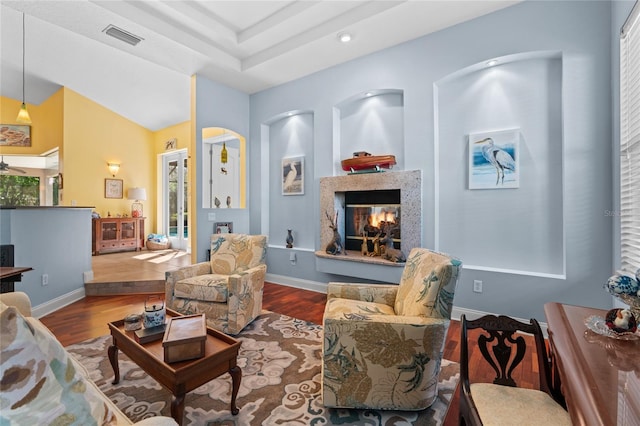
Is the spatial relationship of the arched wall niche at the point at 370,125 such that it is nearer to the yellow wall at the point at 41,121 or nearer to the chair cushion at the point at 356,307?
the chair cushion at the point at 356,307

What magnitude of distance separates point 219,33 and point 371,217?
2.98 m

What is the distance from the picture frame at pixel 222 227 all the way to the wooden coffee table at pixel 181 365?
2.62m

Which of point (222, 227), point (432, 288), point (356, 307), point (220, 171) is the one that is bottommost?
point (356, 307)

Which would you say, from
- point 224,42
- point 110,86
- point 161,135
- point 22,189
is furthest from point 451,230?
point 22,189

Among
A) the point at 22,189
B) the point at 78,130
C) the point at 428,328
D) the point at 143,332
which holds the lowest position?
the point at 143,332

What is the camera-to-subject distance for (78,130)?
6094mm

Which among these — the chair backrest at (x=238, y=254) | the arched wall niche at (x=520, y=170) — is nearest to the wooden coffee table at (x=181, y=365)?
the chair backrest at (x=238, y=254)

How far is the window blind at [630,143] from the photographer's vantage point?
1.88 metres

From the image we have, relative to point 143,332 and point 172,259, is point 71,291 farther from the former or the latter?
point 143,332

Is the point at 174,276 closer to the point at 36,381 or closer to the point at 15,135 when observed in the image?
the point at 36,381

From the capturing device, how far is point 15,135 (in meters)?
6.69

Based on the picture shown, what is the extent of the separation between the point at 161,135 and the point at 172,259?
3.61m

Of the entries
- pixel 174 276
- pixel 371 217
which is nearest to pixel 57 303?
pixel 174 276

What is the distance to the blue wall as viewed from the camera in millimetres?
2402
